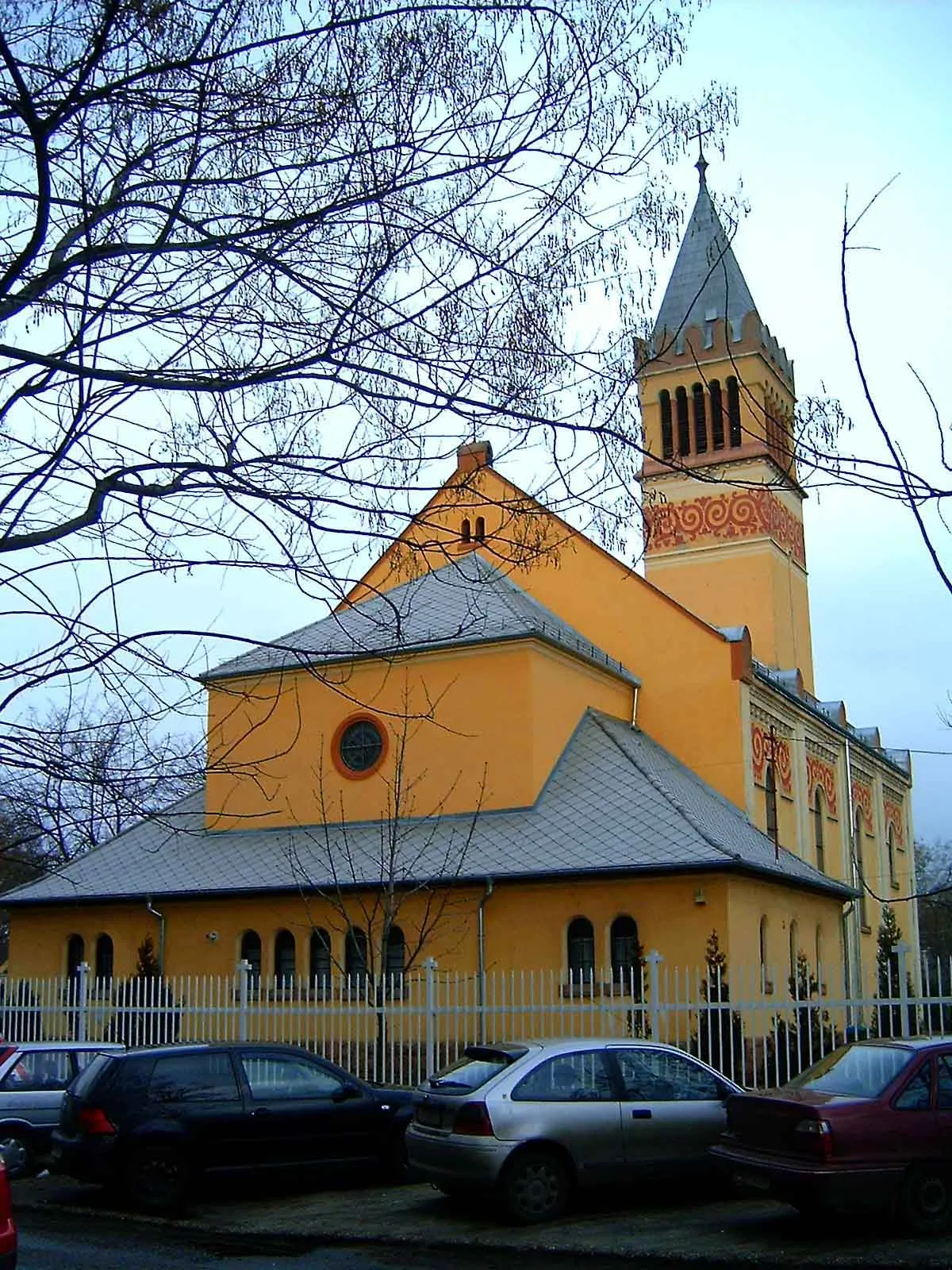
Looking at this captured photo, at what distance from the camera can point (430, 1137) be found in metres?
12.8

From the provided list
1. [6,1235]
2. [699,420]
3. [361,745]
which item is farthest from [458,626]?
[699,420]

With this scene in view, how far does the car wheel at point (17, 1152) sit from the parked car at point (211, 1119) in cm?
212

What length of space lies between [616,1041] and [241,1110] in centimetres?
355

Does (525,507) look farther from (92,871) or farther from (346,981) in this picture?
(92,871)

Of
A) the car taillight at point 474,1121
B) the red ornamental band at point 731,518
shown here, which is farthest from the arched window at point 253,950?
the red ornamental band at point 731,518

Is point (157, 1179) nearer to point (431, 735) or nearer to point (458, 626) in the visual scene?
point (458, 626)

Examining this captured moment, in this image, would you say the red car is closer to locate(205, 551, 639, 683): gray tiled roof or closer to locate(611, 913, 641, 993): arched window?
locate(611, 913, 641, 993): arched window

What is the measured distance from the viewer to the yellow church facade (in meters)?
23.3

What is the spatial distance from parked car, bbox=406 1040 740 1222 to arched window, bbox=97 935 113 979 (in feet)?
50.6

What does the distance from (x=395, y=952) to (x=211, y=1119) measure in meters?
11.5

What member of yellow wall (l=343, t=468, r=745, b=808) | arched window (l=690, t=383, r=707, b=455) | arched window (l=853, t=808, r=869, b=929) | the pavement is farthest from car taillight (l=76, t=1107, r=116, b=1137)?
arched window (l=690, t=383, r=707, b=455)

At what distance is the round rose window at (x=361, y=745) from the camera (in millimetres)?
27250

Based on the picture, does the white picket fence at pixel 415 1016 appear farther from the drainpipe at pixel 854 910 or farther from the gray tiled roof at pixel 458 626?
the drainpipe at pixel 854 910

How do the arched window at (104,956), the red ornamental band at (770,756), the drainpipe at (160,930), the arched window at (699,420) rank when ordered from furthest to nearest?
the arched window at (699,420)
the red ornamental band at (770,756)
the arched window at (104,956)
the drainpipe at (160,930)
